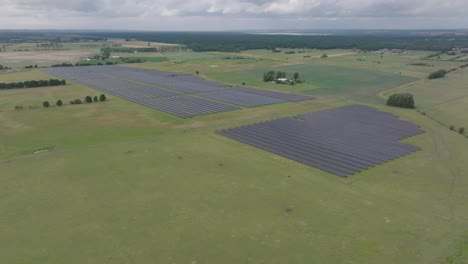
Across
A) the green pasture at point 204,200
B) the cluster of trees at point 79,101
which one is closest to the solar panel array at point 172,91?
the cluster of trees at point 79,101

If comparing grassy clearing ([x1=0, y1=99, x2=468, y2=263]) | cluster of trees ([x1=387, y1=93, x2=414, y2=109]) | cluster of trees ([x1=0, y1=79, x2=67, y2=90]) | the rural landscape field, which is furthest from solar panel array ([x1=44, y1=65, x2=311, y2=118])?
grassy clearing ([x1=0, y1=99, x2=468, y2=263])

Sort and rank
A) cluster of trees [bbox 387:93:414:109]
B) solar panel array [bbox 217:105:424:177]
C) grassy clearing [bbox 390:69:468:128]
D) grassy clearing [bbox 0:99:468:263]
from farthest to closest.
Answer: cluster of trees [bbox 387:93:414:109] < grassy clearing [bbox 390:69:468:128] < solar panel array [bbox 217:105:424:177] < grassy clearing [bbox 0:99:468:263]

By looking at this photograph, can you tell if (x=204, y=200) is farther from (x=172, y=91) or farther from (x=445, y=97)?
(x=445, y=97)

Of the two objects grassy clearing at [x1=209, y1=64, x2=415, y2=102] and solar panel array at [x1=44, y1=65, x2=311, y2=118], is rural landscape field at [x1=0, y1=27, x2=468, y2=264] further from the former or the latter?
grassy clearing at [x1=209, y1=64, x2=415, y2=102]

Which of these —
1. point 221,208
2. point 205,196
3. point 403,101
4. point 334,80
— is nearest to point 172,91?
point 334,80

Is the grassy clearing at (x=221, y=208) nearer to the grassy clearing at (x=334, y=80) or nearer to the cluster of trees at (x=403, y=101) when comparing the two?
the cluster of trees at (x=403, y=101)
